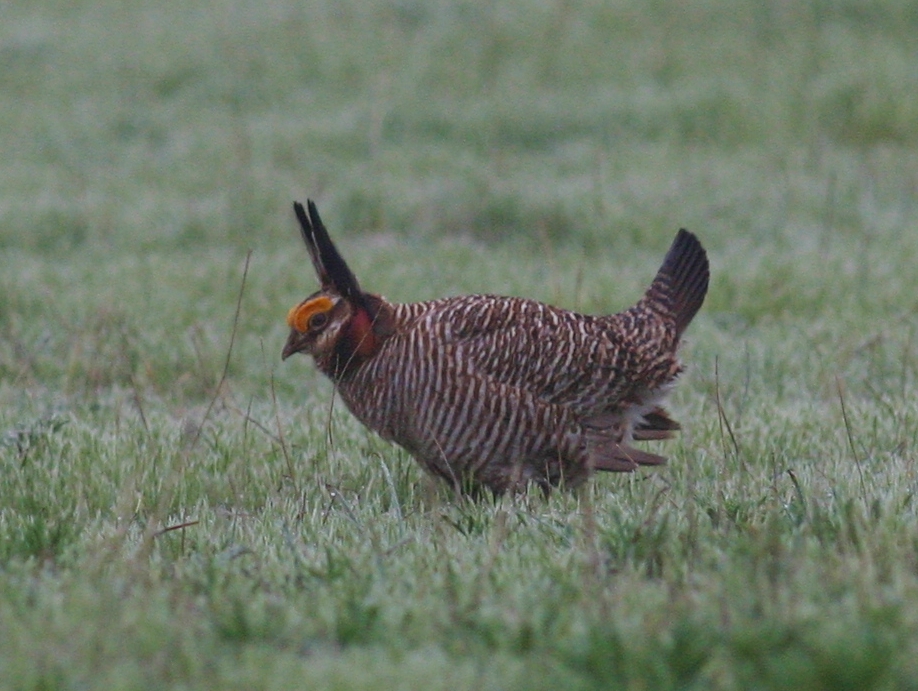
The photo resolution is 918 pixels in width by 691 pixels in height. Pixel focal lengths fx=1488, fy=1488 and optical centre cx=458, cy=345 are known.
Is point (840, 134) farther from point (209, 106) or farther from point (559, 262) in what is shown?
point (209, 106)

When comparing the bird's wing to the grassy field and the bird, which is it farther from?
the grassy field

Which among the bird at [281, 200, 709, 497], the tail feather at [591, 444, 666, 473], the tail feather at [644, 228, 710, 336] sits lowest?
the tail feather at [591, 444, 666, 473]

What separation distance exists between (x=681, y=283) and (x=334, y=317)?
1.40 metres

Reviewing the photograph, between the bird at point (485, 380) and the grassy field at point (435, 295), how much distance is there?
0.18m

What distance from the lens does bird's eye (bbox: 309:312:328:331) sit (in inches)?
190

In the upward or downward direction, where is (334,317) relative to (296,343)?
upward

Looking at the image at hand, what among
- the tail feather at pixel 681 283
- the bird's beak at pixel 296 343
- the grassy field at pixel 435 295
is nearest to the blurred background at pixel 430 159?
the grassy field at pixel 435 295

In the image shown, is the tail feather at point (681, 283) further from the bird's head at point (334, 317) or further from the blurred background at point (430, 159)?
the bird's head at point (334, 317)

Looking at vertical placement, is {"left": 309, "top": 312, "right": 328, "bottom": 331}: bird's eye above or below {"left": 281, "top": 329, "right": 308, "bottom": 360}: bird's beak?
above

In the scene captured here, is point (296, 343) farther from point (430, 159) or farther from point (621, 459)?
point (430, 159)

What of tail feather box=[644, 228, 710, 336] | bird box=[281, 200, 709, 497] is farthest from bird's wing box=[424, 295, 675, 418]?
tail feather box=[644, 228, 710, 336]

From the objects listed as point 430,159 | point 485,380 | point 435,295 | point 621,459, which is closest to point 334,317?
point 485,380

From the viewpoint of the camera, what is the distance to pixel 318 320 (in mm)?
4836

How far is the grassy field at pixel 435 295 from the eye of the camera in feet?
9.27
